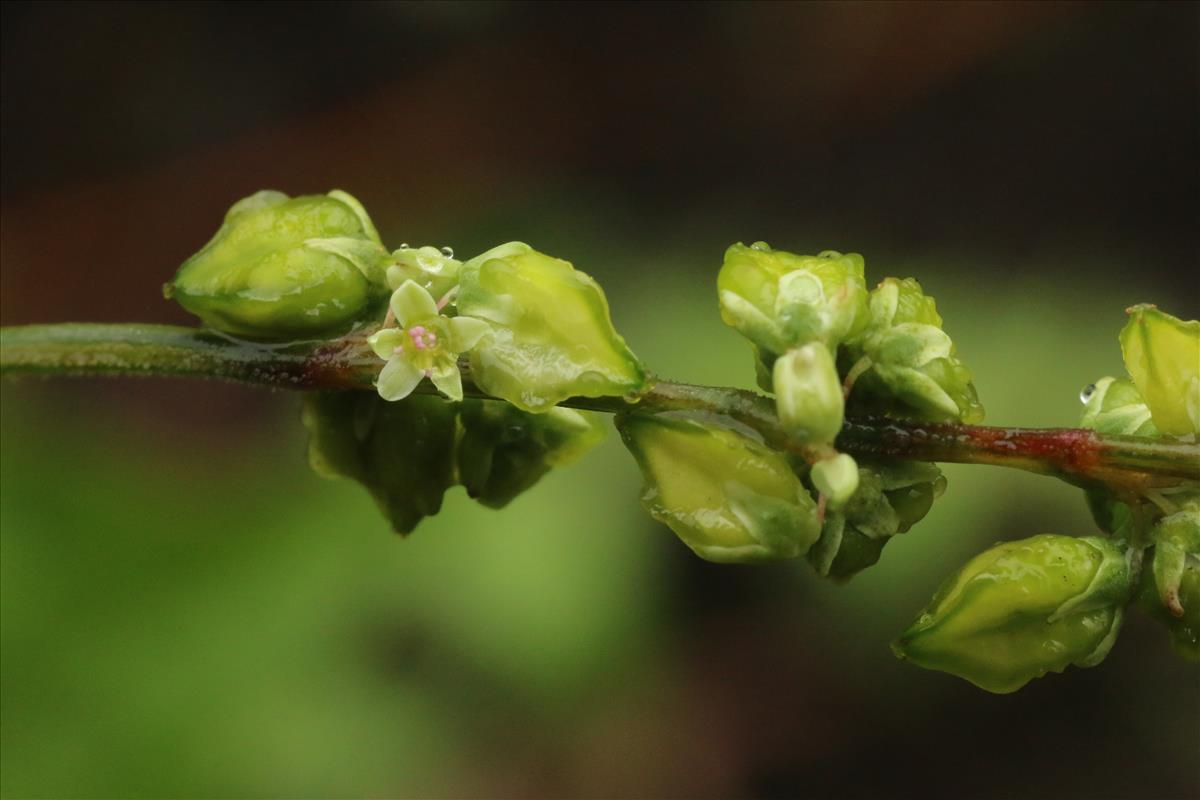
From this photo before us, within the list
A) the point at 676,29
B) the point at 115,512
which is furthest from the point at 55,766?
the point at 676,29

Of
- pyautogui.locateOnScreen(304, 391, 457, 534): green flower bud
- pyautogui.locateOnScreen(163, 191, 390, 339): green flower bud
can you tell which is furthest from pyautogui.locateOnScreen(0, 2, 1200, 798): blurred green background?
pyautogui.locateOnScreen(163, 191, 390, 339): green flower bud

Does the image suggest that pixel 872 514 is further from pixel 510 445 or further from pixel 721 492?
pixel 510 445

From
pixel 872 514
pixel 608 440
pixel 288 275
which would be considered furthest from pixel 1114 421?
pixel 608 440

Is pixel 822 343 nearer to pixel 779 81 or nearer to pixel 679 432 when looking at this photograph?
pixel 679 432

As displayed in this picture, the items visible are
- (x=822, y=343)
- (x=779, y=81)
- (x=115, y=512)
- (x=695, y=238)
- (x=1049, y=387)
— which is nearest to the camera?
(x=822, y=343)

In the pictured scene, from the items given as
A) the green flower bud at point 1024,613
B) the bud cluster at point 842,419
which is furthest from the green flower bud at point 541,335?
the green flower bud at point 1024,613

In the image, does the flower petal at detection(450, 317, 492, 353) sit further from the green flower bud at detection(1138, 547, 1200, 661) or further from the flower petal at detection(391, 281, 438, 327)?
the green flower bud at detection(1138, 547, 1200, 661)
